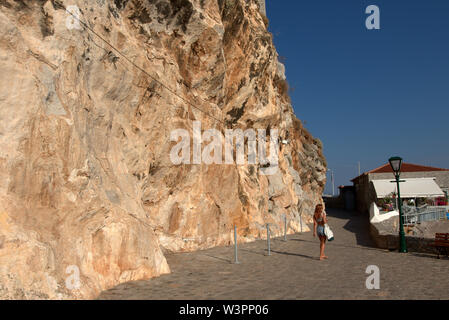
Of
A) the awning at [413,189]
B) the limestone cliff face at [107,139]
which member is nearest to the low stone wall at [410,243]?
the limestone cliff face at [107,139]

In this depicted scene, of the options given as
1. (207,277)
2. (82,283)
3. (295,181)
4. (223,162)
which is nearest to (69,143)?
(82,283)

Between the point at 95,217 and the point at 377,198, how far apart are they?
112ft

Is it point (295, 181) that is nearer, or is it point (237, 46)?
point (237, 46)

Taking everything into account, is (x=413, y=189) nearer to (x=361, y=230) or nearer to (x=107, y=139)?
(x=361, y=230)

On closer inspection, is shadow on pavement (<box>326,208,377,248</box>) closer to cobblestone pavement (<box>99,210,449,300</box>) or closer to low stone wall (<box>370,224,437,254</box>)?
low stone wall (<box>370,224,437,254</box>)

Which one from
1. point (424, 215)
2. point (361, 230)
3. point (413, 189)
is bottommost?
point (361, 230)

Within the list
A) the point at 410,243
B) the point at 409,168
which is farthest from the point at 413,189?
the point at 410,243

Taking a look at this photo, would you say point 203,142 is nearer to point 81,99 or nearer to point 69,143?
point 81,99

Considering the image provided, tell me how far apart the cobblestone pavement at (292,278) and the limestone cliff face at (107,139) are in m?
0.75

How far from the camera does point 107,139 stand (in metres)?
7.80

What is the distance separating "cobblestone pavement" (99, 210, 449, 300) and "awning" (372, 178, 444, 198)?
23.2m

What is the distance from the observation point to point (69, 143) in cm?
593

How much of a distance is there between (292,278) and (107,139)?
4974mm
